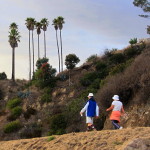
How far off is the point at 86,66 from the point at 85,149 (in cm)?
4249

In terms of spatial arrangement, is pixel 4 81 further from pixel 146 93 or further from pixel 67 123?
pixel 146 93

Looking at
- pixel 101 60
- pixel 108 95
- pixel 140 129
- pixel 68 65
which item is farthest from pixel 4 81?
pixel 140 129

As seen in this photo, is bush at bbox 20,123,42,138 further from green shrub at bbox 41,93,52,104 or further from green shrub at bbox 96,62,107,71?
green shrub at bbox 96,62,107,71

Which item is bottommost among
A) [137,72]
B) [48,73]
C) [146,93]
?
[146,93]

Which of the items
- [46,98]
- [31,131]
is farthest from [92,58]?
[31,131]

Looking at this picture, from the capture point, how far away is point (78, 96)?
43.8 meters

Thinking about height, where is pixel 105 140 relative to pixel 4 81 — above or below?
below

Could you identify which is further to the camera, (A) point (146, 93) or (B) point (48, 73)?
(B) point (48, 73)

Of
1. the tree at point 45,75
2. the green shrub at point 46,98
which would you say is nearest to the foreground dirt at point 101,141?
the green shrub at point 46,98

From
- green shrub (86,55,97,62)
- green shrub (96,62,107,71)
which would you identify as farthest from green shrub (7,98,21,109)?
green shrub (86,55,97,62)

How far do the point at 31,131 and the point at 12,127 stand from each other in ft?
8.65

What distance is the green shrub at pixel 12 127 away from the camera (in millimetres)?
40125

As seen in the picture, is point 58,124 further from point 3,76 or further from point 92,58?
point 3,76

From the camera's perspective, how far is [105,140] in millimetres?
10984
